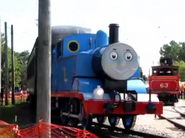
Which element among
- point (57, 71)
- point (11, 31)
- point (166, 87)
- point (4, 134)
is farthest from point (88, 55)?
point (11, 31)

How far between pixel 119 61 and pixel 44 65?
498cm

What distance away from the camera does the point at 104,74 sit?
1114 cm

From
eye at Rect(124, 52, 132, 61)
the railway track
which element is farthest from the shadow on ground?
eye at Rect(124, 52, 132, 61)

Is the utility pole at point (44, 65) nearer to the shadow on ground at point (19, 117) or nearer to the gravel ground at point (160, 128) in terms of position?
the shadow on ground at point (19, 117)

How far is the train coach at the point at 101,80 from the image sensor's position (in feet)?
35.7

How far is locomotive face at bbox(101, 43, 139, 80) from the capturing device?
1092 cm

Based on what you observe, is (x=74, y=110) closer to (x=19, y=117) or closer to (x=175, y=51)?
(x=19, y=117)

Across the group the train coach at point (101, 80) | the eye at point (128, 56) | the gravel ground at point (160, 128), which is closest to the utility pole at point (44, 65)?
the train coach at point (101, 80)

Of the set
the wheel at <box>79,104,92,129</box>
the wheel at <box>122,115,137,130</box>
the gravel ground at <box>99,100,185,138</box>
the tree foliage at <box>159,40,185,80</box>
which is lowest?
the gravel ground at <box>99,100,185,138</box>

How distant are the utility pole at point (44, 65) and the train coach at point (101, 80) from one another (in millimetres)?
4218

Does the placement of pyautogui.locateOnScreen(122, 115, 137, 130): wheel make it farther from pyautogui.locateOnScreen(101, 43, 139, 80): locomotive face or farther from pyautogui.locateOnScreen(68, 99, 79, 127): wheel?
pyautogui.locateOnScreen(101, 43, 139, 80): locomotive face

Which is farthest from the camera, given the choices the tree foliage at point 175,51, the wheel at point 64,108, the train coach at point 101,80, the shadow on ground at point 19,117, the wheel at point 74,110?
the tree foliage at point 175,51

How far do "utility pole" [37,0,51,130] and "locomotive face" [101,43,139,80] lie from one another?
4.56m

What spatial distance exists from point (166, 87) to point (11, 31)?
16.8 metres
